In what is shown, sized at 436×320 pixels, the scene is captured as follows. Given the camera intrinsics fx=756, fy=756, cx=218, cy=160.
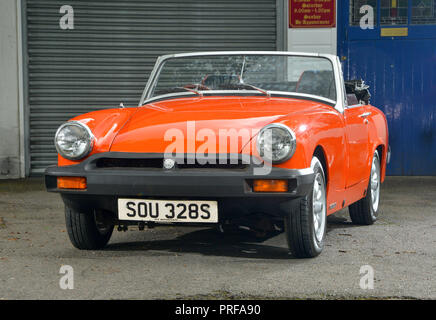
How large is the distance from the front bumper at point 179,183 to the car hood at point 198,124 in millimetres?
109

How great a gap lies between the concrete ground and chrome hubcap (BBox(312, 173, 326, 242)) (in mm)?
160

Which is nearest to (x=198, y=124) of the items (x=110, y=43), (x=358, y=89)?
(x=358, y=89)

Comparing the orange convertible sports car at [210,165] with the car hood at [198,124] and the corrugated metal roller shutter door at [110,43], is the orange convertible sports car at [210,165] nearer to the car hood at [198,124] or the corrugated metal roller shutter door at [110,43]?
the car hood at [198,124]

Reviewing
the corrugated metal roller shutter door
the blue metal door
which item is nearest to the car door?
the blue metal door

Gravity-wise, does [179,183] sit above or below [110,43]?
below

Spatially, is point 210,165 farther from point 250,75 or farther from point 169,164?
point 250,75

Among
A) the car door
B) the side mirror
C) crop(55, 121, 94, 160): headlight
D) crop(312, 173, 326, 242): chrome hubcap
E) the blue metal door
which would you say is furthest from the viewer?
the blue metal door

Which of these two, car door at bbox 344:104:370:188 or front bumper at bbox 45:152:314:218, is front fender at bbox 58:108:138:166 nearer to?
front bumper at bbox 45:152:314:218

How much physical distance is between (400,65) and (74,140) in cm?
704

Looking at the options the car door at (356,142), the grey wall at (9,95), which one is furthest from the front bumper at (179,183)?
the grey wall at (9,95)

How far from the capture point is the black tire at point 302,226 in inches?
173

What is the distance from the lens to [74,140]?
4.60 metres

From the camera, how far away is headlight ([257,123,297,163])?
4.26 meters
